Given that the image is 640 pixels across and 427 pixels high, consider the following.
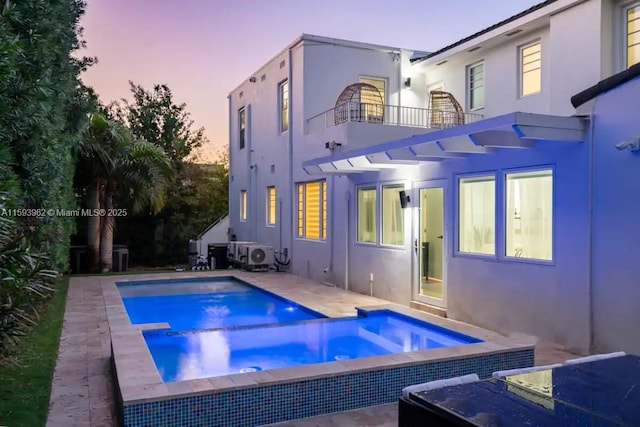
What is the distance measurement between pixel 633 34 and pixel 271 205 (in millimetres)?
12150

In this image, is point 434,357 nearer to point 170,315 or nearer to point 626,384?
point 626,384

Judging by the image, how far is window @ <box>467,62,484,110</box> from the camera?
14.7m

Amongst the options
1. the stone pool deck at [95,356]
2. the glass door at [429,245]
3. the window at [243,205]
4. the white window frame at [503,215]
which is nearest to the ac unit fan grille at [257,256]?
the stone pool deck at [95,356]

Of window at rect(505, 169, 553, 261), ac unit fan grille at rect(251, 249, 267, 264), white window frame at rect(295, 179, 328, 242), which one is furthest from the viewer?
ac unit fan grille at rect(251, 249, 267, 264)

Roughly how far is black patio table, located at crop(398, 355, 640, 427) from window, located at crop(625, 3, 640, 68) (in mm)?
8356

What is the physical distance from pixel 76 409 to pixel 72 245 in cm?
1432

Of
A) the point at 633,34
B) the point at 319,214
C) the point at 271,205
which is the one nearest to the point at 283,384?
the point at 633,34

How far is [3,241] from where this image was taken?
5562 mm

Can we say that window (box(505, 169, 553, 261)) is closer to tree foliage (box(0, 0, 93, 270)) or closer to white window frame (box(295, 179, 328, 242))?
white window frame (box(295, 179, 328, 242))

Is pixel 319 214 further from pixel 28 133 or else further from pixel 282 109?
pixel 28 133

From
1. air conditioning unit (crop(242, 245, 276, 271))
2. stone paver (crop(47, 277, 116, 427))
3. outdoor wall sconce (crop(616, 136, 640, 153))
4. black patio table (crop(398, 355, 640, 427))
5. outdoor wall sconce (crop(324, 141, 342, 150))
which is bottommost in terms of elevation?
stone paver (crop(47, 277, 116, 427))

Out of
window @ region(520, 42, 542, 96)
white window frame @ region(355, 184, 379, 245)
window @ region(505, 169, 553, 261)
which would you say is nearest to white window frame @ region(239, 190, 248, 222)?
white window frame @ region(355, 184, 379, 245)

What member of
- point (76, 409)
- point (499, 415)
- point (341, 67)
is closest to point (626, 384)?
point (499, 415)

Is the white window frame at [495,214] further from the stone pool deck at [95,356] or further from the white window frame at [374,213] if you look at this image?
the white window frame at [374,213]
